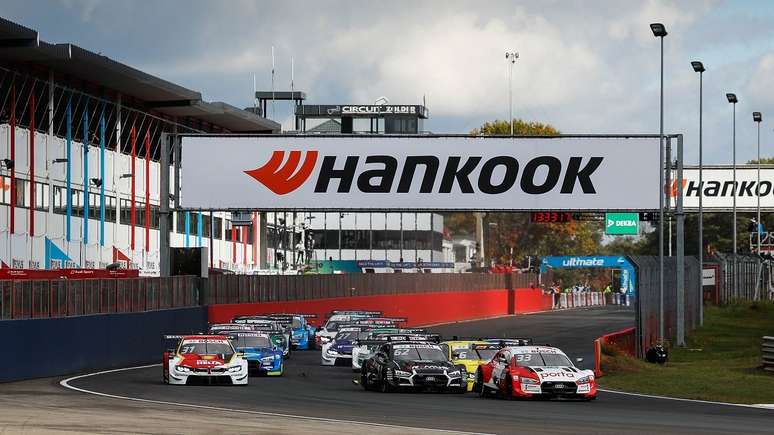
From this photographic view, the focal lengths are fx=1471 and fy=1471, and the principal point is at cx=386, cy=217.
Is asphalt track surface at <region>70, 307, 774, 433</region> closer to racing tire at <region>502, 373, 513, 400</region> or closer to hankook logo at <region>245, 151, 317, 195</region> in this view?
racing tire at <region>502, 373, 513, 400</region>

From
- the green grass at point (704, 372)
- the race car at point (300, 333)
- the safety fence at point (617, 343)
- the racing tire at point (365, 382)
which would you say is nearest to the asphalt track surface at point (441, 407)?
the racing tire at point (365, 382)

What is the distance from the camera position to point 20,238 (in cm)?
5603

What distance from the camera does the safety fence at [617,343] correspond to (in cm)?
4087

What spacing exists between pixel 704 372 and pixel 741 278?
49952 millimetres

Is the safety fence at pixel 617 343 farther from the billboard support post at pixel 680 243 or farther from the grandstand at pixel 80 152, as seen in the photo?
the grandstand at pixel 80 152

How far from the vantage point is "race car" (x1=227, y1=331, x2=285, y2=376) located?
4053 centimetres

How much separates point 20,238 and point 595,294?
294 feet

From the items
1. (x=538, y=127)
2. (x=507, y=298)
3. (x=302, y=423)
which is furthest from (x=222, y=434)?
(x=538, y=127)

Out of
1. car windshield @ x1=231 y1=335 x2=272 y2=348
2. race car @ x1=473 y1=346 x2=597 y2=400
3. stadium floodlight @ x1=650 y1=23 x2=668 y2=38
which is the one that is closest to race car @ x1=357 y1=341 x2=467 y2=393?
race car @ x1=473 y1=346 x2=597 y2=400

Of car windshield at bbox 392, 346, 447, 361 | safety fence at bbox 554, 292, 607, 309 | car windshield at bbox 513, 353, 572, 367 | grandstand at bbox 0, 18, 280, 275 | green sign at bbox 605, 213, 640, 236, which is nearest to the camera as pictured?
car windshield at bbox 513, 353, 572, 367

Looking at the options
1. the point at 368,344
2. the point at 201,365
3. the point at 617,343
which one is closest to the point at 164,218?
the point at 368,344

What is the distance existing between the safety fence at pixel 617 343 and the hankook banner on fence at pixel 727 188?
48.1 m

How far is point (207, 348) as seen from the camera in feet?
121

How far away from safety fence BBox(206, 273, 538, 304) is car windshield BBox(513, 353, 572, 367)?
26118 mm
